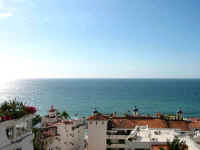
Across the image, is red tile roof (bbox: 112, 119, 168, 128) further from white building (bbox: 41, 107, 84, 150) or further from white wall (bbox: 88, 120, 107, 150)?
white building (bbox: 41, 107, 84, 150)

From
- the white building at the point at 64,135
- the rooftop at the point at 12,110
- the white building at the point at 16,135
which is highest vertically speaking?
the rooftop at the point at 12,110

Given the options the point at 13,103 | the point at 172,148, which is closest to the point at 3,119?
the point at 13,103

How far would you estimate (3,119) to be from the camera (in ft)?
41.1

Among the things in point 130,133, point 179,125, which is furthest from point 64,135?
point 179,125

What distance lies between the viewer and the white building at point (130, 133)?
26.5 metres

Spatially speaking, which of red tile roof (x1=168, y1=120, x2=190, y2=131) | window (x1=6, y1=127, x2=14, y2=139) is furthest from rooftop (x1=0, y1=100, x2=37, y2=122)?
red tile roof (x1=168, y1=120, x2=190, y2=131)

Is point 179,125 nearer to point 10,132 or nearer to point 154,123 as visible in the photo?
point 154,123

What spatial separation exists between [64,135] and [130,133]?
11128 mm

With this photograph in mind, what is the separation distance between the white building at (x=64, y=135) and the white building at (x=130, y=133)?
10.4 ft

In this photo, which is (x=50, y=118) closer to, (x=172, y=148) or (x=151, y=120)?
(x=151, y=120)

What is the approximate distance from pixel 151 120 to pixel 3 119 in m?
30.6

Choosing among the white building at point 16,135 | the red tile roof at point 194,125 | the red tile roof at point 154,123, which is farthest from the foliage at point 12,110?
the red tile roof at point 194,125

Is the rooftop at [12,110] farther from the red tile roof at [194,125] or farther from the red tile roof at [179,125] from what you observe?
the red tile roof at [194,125]

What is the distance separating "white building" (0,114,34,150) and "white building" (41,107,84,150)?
45.3 ft
